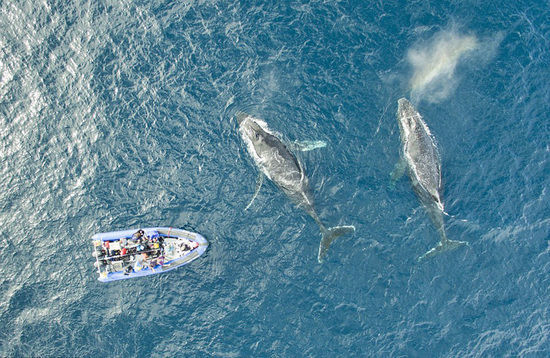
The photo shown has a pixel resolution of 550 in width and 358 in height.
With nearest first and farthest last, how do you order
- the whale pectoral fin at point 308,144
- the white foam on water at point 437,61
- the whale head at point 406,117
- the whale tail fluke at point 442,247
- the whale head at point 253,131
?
the whale tail fluke at point 442,247
the whale head at point 253,131
the whale head at point 406,117
the whale pectoral fin at point 308,144
the white foam on water at point 437,61

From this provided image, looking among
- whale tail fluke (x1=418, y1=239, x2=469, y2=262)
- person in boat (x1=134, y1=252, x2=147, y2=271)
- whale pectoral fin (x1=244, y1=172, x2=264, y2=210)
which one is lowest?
whale tail fluke (x1=418, y1=239, x2=469, y2=262)

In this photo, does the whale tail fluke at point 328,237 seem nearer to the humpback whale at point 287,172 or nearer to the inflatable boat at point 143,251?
the humpback whale at point 287,172

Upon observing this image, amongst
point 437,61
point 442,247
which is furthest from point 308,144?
point 442,247

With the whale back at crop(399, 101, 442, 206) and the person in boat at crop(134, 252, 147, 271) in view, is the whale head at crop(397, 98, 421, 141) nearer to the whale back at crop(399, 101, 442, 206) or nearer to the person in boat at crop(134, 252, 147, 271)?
the whale back at crop(399, 101, 442, 206)

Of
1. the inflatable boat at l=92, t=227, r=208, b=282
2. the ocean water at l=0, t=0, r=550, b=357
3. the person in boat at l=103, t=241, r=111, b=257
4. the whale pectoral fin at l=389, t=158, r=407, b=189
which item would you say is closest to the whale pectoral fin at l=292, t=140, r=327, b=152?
the ocean water at l=0, t=0, r=550, b=357

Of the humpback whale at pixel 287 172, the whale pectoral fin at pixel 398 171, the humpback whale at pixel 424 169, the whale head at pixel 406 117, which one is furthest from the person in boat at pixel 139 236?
the whale head at pixel 406 117

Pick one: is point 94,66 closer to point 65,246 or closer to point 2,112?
point 2,112

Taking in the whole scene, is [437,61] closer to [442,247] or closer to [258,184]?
[442,247]

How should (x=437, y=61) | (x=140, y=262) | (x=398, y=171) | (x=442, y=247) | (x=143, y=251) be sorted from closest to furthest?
(x=442, y=247) → (x=398, y=171) → (x=143, y=251) → (x=140, y=262) → (x=437, y=61)
